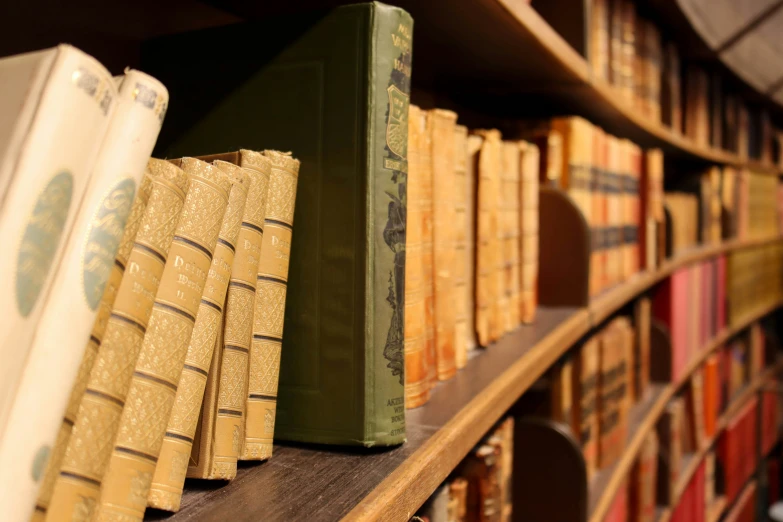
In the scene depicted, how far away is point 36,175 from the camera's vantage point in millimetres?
288

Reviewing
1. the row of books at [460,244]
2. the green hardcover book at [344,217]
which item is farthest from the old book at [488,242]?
the green hardcover book at [344,217]

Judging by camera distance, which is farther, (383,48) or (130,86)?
(383,48)

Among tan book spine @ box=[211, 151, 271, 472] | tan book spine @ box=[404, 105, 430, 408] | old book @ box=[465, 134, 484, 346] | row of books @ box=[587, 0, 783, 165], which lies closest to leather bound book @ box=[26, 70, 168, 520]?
tan book spine @ box=[211, 151, 271, 472]

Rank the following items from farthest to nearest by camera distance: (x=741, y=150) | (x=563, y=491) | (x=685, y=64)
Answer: (x=741, y=150)
(x=685, y=64)
(x=563, y=491)

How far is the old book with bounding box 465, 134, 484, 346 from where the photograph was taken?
2.86ft

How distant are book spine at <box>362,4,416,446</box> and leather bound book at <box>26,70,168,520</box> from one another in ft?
Result: 0.65

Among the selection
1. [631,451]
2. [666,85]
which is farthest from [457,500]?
[666,85]

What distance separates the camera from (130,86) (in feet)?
1.11

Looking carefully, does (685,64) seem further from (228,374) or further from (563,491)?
(228,374)

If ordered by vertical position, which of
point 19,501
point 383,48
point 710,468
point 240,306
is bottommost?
point 710,468

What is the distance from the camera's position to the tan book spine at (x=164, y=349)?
0.37 meters

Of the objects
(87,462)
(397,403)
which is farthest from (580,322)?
(87,462)

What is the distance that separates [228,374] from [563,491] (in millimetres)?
809

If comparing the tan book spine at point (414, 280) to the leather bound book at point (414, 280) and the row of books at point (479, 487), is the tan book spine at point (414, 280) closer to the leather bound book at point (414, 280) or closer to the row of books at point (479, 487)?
the leather bound book at point (414, 280)
